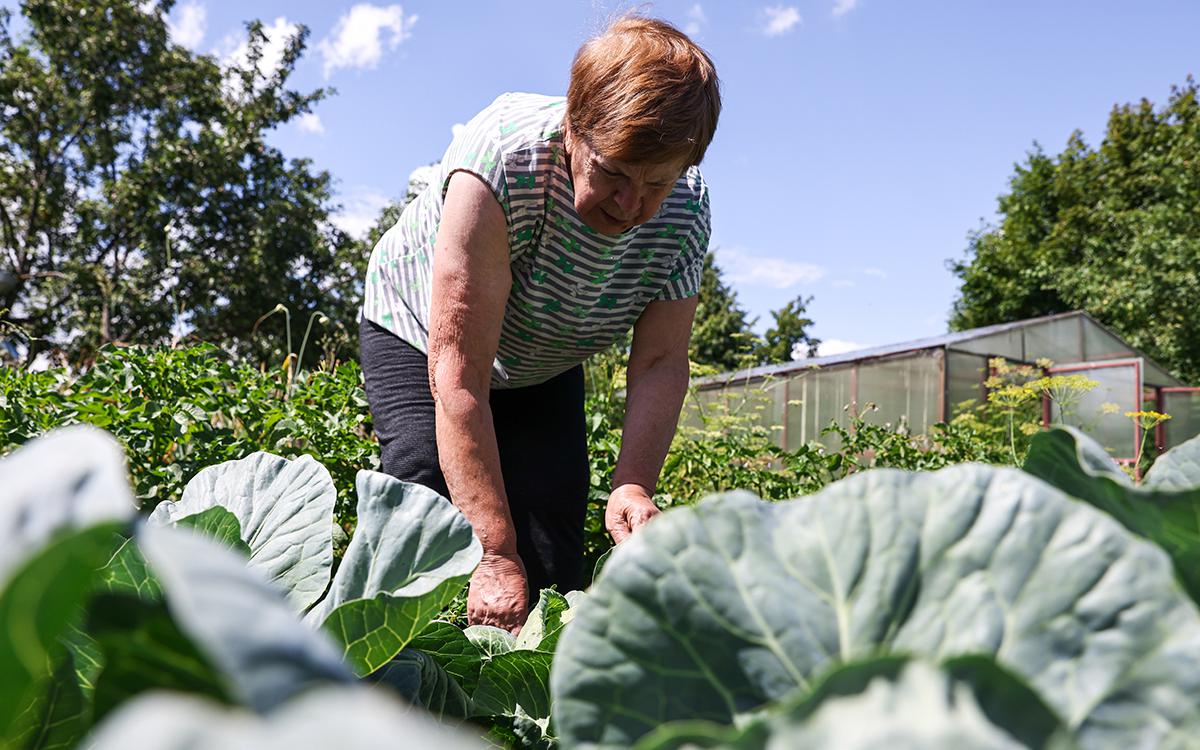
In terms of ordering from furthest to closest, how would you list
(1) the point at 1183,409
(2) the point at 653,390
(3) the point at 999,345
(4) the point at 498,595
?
(1) the point at 1183,409 < (3) the point at 999,345 < (2) the point at 653,390 < (4) the point at 498,595

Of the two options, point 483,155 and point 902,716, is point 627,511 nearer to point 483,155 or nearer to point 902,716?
point 483,155

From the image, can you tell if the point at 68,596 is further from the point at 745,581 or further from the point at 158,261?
the point at 158,261

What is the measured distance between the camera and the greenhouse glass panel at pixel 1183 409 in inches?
725

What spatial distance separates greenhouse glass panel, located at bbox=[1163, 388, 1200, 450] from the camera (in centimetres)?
1841

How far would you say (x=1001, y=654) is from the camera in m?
0.35

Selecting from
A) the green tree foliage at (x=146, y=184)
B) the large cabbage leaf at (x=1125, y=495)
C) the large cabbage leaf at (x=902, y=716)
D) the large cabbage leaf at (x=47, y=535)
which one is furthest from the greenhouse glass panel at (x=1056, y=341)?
the large cabbage leaf at (x=47, y=535)

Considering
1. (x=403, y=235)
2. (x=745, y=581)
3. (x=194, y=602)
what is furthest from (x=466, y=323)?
(x=194, y=602)

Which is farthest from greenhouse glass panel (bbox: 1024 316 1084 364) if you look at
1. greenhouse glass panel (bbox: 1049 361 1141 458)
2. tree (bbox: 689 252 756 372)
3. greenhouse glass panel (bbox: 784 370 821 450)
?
tree (bbox: 689 252 756 372)

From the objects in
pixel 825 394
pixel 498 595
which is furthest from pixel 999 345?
pixel 498 595

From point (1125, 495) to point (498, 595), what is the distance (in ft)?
4.64

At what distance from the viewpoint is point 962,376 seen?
14969mm

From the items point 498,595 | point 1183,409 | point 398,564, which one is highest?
point 1183,409

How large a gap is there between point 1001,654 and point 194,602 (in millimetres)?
318

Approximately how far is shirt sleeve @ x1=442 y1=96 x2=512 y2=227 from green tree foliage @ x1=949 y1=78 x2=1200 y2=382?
822 inches
